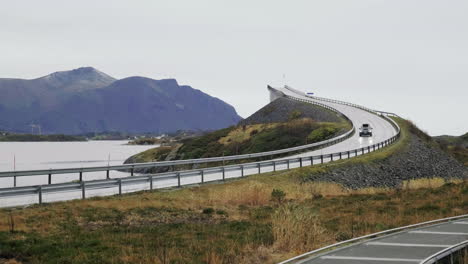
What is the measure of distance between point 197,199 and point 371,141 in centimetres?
4518

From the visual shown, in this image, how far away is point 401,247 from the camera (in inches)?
524

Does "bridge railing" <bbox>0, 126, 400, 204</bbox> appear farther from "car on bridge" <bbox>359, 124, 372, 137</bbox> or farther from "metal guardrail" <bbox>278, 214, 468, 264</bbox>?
"car on bridge" <bbox>359, 124, 372, 137</bbox>

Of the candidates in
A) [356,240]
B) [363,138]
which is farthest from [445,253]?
[363,138]

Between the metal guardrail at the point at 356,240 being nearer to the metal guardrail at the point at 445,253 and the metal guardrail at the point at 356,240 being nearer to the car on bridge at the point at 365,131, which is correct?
the metal guardrail at the point at 445,253

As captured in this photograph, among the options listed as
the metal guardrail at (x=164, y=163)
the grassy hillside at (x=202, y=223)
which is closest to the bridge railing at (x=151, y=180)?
the grassy hillside at (x=202, y=223)

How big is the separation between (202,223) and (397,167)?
37.8m

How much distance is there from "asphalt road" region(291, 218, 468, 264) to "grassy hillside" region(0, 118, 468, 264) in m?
1.18

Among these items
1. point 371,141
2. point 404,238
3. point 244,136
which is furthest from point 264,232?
point 244,136

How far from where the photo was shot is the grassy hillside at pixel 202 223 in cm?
1289

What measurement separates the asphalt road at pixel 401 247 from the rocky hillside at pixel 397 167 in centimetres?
2052

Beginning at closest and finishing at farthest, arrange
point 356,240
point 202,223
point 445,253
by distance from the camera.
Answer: point 445,253
point 356,240
point 202,223

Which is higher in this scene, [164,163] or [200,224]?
[164,163]

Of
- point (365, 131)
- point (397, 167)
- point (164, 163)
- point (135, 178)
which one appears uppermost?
point (365, 131)

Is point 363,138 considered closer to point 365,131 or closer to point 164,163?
point 365,131
